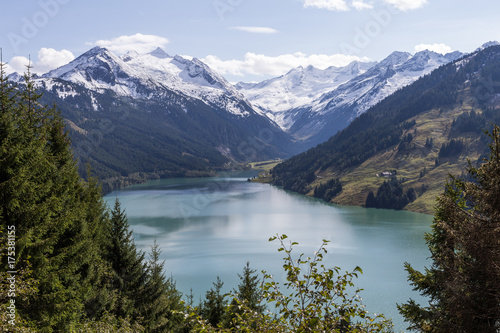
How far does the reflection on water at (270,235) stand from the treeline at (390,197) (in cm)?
1131

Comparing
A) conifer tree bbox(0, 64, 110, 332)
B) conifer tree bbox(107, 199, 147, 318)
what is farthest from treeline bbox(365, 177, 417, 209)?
conifer tree bbox(0, 64, 110, 332)

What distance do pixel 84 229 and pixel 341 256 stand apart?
79.6 meters

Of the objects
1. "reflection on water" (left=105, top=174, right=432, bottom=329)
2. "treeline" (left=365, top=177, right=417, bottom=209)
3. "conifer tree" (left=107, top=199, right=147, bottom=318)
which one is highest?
"conifer tree" (left=107, top=199, right=147, bottom=318)

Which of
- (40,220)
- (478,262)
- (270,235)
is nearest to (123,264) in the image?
(40,220)

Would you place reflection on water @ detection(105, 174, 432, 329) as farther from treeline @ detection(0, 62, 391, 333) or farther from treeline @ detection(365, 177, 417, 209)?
treeline @ detection(0, 62, 391, 333)

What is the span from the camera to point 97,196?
103 feet

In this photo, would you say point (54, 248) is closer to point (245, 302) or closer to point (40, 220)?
point (40, 220)

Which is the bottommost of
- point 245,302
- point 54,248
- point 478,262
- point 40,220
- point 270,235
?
point 270,235

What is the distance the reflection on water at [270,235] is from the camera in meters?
72.8

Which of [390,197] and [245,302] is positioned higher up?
[245,302]

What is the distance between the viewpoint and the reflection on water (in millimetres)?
72750

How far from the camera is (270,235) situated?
4518 inches

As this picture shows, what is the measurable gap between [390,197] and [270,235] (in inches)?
3740

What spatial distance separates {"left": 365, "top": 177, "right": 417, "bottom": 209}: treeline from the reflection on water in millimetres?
11308
